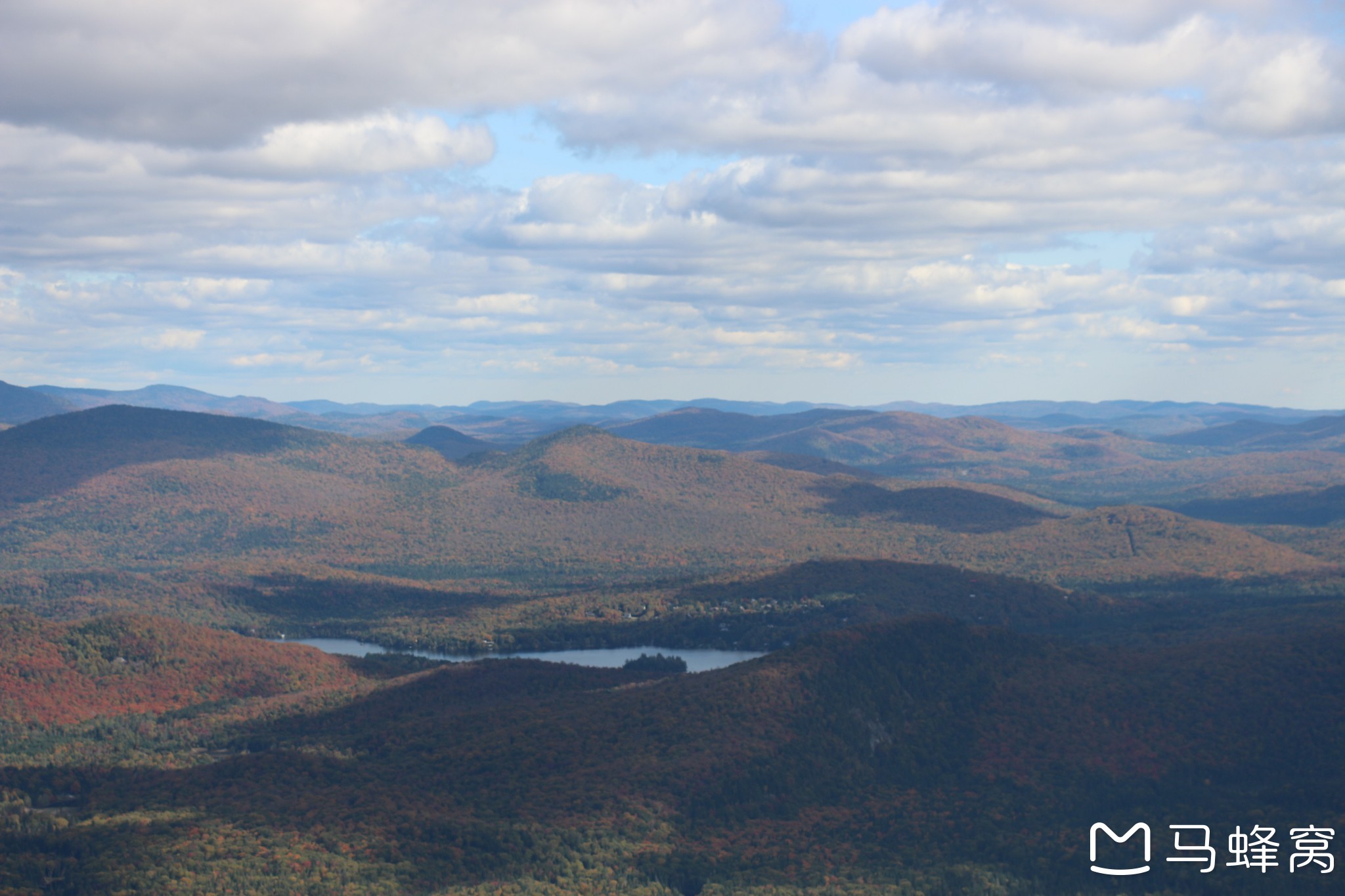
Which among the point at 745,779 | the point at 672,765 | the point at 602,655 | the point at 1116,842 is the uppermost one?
the point at 672,765

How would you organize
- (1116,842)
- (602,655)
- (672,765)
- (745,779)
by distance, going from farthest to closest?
1. (602,655)
2. (672,765)
3. (745,779)
4. (1116,842)

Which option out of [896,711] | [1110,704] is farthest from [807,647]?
[1110,704]

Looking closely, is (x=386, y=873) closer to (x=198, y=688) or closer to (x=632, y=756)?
(x=632, y=756)

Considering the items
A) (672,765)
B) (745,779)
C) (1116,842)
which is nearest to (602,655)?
(672,765)

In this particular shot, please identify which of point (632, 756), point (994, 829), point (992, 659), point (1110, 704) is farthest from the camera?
point (992, 659)

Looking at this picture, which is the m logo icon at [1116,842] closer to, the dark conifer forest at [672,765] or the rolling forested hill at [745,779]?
the dark conifer forest at [672,765]

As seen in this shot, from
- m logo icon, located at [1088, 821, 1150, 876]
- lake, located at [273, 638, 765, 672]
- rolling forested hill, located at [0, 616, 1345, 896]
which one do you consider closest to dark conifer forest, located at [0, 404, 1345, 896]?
rolling forested hill, located at [0, 616, 1345, 896]

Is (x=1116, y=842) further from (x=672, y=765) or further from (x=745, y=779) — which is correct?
(x=672, y=765)

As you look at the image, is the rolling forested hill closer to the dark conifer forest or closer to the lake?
the dark conifer forest

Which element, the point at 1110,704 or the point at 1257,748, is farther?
the point at 1110,704
